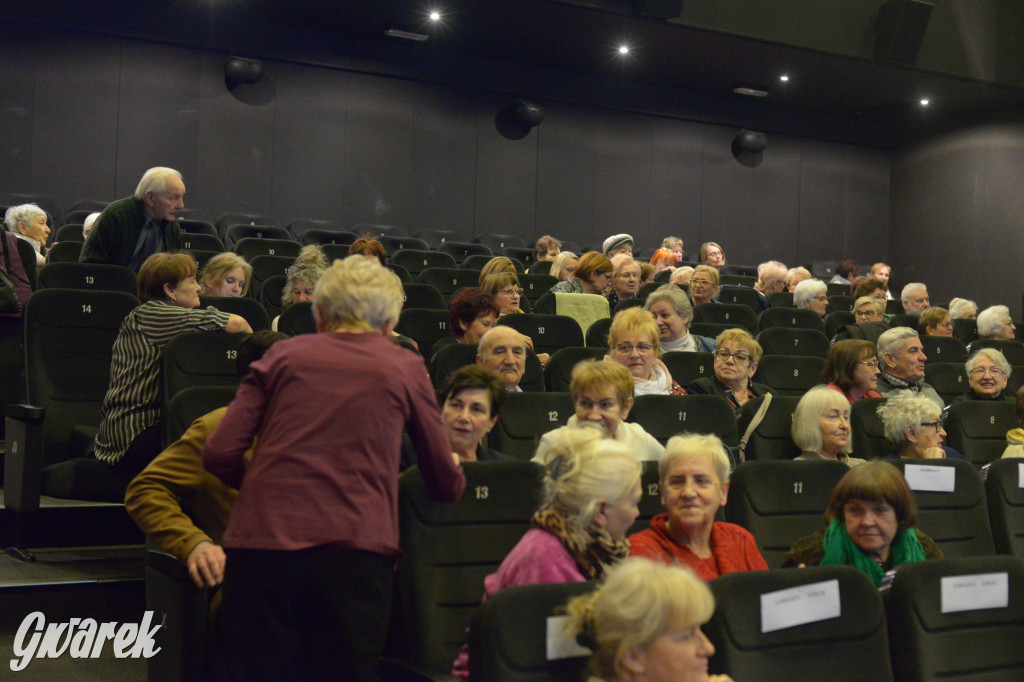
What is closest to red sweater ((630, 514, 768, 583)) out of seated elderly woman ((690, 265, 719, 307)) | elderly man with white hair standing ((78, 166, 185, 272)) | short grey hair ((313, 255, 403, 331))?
short grey hair ((313, 255, 403, 331))

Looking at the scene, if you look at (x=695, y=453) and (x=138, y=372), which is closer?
(x=695, y=453)

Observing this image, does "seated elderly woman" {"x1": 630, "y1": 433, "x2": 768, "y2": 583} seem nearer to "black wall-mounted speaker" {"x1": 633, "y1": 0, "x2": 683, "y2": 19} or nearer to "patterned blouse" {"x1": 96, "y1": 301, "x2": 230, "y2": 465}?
"patterned blouse" {"x1": 96, "y1": 301, "x2": 230, "y2": 465}

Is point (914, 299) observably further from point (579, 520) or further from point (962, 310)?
point (579, 520)

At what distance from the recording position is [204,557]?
7.38ft

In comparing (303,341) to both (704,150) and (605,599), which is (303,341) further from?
(704,150)

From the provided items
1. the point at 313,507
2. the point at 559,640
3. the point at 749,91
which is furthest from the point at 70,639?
the point at 749,91

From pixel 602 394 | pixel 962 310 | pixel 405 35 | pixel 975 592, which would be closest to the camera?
pixel 975 592

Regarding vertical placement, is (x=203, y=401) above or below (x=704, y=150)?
below

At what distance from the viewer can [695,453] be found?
2.58m

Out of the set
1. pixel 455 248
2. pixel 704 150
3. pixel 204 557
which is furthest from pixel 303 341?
pixel 704 150

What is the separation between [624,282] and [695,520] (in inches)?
153

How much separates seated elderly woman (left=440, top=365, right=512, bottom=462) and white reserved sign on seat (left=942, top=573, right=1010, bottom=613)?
120cm

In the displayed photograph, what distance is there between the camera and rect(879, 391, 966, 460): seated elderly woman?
152 inches

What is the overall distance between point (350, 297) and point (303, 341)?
0.13 meters
